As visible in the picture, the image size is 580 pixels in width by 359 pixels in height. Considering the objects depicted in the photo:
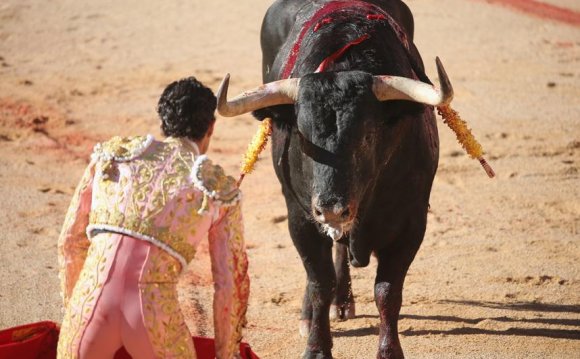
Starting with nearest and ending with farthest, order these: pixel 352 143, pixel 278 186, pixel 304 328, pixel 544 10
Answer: pixel 352 143
pixel 304 328
pixel 278 186
pixel 544 10

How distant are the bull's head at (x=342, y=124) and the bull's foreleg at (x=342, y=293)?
136cm

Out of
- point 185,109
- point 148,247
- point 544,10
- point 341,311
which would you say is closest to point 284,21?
point 341,311

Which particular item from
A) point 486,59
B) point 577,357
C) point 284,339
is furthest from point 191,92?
point 486,59

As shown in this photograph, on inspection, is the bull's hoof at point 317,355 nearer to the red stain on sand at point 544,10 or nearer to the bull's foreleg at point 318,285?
the bull's foreleg at point 318,285

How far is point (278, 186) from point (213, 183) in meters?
4.57

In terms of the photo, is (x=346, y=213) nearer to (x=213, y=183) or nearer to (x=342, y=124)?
(x=342, y=124)

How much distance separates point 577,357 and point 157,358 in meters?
2.58

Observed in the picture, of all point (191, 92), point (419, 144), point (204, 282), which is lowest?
point (204, 282)

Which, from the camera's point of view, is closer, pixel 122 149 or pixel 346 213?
pixel 122 149

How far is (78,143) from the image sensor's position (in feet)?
29.5

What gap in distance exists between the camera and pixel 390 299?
183 inches

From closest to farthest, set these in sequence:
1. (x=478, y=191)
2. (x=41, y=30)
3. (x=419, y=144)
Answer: (x=419, y=144), (x=478, y=191), (x=41, y=30)

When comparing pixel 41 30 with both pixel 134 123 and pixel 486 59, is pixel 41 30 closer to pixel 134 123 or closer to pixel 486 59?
pixel 134 123

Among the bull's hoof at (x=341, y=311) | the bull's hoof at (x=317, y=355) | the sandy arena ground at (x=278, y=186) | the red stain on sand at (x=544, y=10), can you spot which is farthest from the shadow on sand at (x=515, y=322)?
the red stain on sand at (x=544, y=10)
